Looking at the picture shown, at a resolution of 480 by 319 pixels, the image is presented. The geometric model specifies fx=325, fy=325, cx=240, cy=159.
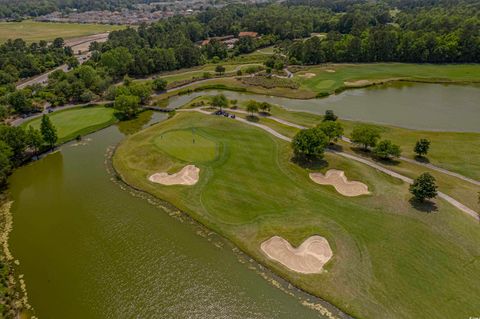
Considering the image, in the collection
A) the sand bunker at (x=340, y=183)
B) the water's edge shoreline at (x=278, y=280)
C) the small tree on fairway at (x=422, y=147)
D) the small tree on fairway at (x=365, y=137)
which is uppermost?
the small tree on fairway at (x=365, y=137)

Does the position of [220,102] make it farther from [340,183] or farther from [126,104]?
[340,183]

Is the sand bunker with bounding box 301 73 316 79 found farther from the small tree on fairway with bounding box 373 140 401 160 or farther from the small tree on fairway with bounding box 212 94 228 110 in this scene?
the small tree on fairway with bounding box 373 140 401 160

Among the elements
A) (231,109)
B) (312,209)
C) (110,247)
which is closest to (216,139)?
(231,109)

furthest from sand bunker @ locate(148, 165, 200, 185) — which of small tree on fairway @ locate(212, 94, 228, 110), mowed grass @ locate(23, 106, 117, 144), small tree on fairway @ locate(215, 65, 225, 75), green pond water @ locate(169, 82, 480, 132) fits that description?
small tree on fairway @ locate(215, 65, 225, 75)

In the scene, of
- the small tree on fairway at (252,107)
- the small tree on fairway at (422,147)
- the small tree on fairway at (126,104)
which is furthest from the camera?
the small tree on fairway at (126,104)

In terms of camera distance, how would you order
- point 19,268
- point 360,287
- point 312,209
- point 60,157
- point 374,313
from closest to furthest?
1. point 374,313
2. point 360,287
3. point 19,268
4. point 312,209
5. point 60,157

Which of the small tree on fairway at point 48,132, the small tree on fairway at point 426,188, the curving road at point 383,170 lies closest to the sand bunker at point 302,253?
the small tree on fairway at point 426,188

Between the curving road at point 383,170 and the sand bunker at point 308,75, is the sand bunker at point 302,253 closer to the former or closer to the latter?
the curving road at point 383,170

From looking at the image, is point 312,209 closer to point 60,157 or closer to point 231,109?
point 231,109
